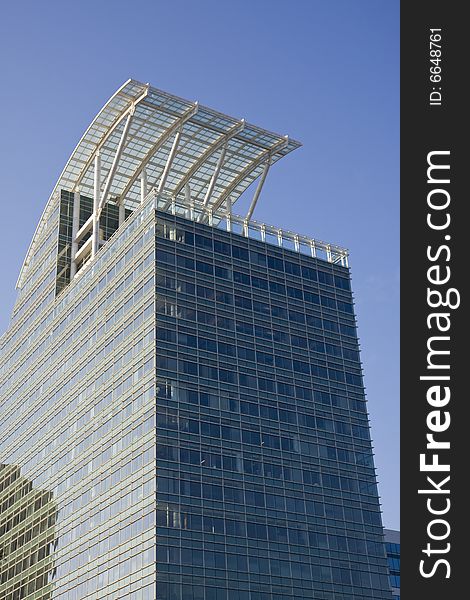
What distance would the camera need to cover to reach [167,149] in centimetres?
11244

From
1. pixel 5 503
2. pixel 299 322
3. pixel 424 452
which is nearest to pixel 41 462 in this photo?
pixel 5 503

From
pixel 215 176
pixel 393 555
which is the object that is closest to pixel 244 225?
pixel 215 176

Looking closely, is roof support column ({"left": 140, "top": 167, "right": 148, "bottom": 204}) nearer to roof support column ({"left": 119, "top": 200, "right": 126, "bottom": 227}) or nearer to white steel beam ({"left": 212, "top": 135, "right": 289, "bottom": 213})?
roof support column ({"left": 119, "top": 200, "right": 126, "bottom": 227})

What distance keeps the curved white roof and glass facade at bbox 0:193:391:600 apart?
15036 mm

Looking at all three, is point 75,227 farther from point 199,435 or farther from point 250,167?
point 199,435

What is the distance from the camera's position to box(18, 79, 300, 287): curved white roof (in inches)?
4104

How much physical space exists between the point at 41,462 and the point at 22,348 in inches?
857

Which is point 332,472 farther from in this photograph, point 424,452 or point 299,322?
point 424,452

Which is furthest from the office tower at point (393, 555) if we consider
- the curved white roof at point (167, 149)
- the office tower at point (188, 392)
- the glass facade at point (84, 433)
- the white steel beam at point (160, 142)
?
the white steel beam at point (160, 142)

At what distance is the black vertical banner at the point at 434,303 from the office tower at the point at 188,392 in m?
54.1

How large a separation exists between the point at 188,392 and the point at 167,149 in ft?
126

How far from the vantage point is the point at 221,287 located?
94938 mm

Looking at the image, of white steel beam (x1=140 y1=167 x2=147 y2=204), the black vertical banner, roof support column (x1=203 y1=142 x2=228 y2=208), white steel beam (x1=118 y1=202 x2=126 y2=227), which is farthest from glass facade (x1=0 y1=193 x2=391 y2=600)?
the black vertical banner

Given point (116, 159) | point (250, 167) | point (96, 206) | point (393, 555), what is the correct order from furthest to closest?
point (393, 555), point (250, 167), point (96, 206), point (116, 159)
